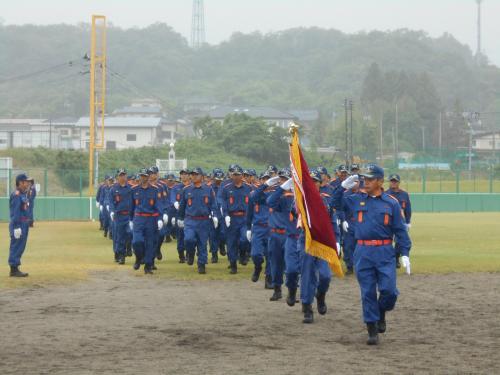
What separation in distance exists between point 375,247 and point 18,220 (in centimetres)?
942

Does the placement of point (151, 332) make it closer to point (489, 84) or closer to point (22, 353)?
point (22, 353)

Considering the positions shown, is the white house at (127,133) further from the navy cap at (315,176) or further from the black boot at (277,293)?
the navy cap at (315,176)

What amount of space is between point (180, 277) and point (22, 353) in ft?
28.3

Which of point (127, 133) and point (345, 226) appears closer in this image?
point (345, 226)

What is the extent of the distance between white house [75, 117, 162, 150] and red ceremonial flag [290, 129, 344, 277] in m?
103

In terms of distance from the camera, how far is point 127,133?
11900 cm

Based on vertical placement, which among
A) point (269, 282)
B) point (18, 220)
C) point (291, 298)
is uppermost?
point (18, 220)

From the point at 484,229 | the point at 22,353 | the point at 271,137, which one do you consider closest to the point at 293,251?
the point at 22,353

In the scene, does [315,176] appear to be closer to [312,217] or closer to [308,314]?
[312,217]

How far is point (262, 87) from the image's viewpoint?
181 meters

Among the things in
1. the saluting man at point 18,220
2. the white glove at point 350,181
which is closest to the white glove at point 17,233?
the saluting man at point 18,220

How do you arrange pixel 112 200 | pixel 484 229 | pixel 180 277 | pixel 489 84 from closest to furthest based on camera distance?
pixel 180 277
pixel 112 200
pixel 484 229
pixel 489 84

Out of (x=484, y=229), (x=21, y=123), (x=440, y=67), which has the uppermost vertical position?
(x=440, y=67)

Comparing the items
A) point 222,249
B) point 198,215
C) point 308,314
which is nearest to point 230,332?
point 308,314
